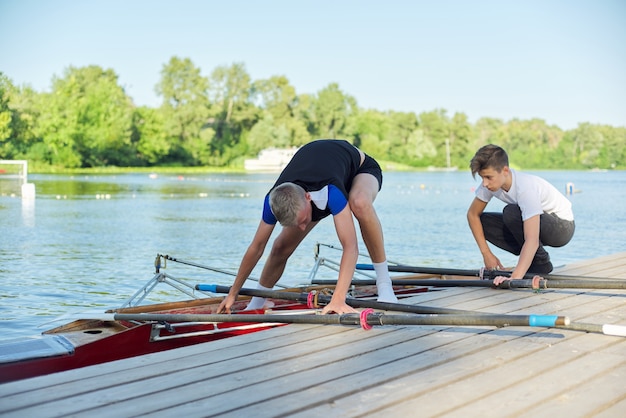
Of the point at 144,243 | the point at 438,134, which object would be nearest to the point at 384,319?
the point at 144,243

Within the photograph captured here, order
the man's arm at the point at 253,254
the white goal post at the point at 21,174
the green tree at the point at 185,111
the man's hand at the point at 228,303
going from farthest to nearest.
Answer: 1. the green tree at the point at 185,111
2. the white goal post at the point at 21,174
3. the man's hand at the point at 228,303
4. the man's arm at the point at 253,254

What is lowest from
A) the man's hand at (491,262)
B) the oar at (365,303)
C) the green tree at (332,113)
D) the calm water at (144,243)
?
the calm water at (144,243)

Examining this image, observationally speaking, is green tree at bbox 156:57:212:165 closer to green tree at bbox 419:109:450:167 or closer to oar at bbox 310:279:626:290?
green tree at bbox 419:109:450:167

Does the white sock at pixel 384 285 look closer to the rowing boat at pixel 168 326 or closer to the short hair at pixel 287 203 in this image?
the rowing boat at pixel 168 326

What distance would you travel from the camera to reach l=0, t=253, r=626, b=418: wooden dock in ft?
10.2

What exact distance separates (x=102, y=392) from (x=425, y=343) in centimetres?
181

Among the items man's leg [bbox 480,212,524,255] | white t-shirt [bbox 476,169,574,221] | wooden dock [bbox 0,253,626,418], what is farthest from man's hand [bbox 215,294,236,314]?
man's leg [bbox 480,212,524,255]

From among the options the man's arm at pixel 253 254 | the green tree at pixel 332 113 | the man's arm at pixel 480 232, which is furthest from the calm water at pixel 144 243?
the green tree at pixel 332 113

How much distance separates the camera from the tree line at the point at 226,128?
8450cm

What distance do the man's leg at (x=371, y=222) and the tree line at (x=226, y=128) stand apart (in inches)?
2838

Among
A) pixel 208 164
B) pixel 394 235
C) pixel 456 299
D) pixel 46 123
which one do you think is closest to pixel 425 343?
pixel 456 299

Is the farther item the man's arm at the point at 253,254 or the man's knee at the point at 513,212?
the man's knee at the point at 513,212

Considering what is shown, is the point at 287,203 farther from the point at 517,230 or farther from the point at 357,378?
the point at 517,230

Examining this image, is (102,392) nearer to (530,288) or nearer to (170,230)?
(530,288)
